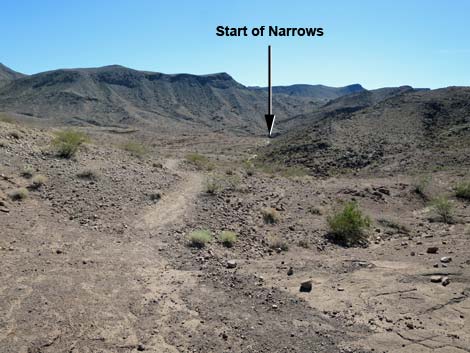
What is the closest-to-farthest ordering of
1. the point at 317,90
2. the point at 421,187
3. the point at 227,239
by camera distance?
the point at 227,239 → the point at 421,187 → the point at 317,90

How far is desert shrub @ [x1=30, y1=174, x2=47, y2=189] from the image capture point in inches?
485

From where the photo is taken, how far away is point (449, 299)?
24.7 ft

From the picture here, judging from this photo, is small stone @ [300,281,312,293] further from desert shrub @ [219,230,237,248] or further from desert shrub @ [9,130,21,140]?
desert shrub @ [9,130,21,140]

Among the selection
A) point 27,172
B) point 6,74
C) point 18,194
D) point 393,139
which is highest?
point 6,74

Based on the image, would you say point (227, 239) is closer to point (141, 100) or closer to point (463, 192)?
point (463, 192)

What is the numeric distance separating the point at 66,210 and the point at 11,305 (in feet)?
15.8

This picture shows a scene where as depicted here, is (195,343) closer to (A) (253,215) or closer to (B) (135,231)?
(B) (135,231)

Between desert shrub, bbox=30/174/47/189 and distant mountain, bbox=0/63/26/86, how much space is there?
12251 centimetres

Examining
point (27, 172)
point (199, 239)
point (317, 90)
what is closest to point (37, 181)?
point (27, 172)

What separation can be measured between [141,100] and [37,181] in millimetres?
101952

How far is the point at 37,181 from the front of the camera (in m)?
12.4

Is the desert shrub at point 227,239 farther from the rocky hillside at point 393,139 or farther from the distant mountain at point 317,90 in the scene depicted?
the distant mountain at point 317,90

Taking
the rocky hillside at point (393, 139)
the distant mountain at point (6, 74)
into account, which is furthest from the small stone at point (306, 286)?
the distant mountain at point (6, 74)

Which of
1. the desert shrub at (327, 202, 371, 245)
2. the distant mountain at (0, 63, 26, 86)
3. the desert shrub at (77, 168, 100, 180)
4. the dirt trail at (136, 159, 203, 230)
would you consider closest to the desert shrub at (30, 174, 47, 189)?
the desert shrub at (77, 168, 100, 180)
